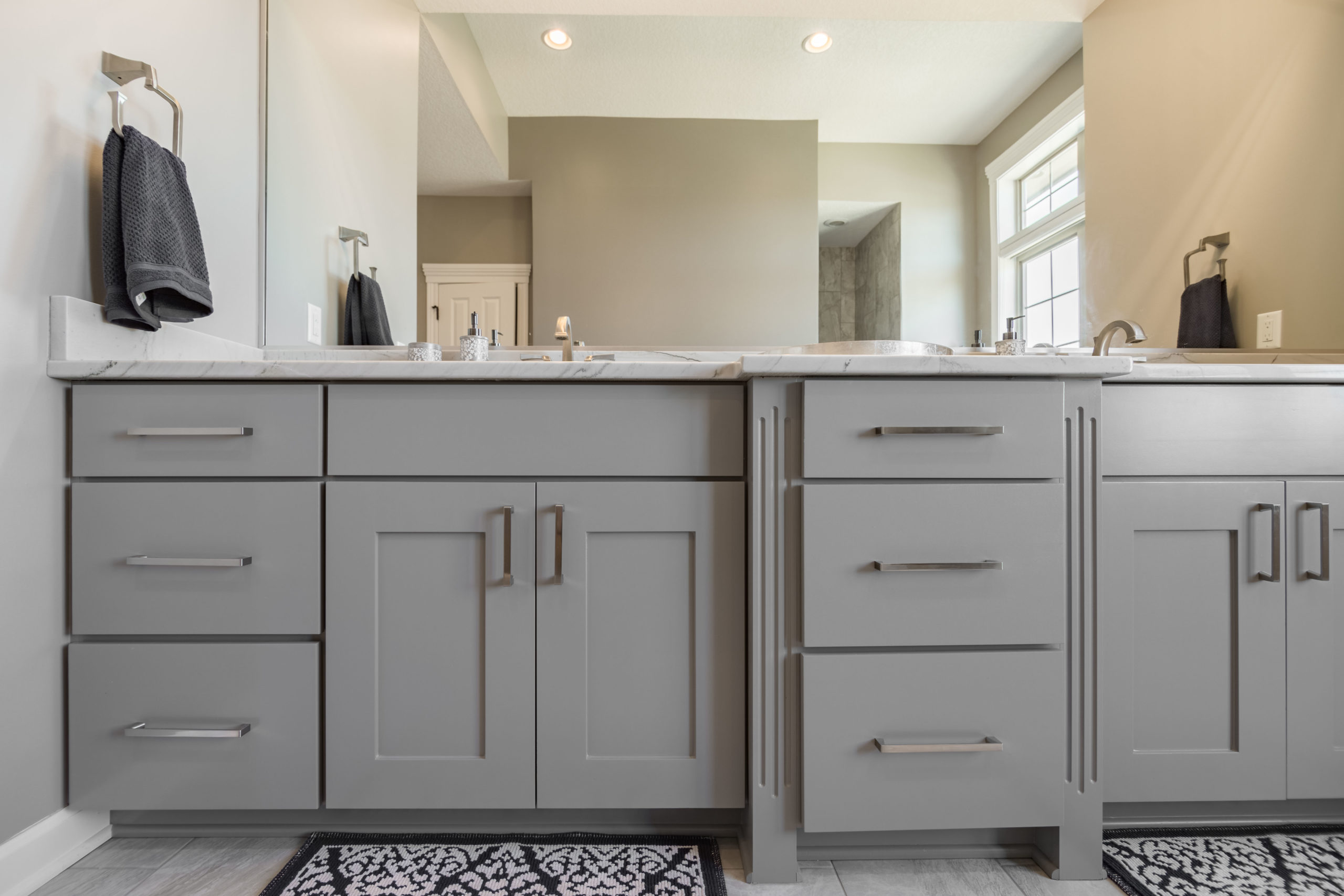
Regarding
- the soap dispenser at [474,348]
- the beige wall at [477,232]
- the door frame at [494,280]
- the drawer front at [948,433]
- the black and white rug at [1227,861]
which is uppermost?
the beige wall at [477,232]

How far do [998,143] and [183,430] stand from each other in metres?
1.85

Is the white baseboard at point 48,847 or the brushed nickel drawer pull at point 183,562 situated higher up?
the brushed nickel drawer pull at point 183,562

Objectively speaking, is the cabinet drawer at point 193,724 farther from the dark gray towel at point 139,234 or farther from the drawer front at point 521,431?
the dark gray towel at point 139,234

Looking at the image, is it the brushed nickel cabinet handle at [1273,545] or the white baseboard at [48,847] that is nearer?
the white baseboard at [48,847]

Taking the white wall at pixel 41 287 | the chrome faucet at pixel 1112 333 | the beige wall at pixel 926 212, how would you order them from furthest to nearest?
the beige wall at pixel 926 212 < the chrome faucet at pixel 1112 333 < the white wall at pixel 41 287

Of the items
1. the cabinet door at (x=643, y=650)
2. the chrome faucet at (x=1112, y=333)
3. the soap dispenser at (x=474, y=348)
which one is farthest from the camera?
the soap dispenser at (x=474, y=348)

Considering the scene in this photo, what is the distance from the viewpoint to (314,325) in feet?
5.01

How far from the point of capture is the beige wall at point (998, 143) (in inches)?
58.2

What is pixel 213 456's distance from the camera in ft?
3.24

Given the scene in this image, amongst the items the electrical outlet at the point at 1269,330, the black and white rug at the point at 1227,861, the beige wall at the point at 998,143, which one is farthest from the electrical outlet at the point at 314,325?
the electrical outlet at the point at 1269,330

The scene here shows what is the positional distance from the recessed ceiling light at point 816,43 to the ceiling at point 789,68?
1cm

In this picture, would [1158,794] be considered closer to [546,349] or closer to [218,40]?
[546,349]

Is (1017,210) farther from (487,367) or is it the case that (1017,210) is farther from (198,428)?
(198,428)

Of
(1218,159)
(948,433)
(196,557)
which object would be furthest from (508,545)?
(1218,159)
